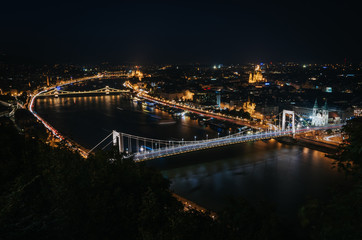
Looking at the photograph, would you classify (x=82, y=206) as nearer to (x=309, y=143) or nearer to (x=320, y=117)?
(x=309, y=143)

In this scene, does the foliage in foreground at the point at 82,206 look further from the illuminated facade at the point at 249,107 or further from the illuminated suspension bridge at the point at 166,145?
the illuminated facade at the point at 249,107

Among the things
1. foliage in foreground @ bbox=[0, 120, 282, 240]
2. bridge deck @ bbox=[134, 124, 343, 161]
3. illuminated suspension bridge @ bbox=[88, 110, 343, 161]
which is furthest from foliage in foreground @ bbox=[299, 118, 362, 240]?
bridge deck @ bbox=[134, 124, 343, 161]

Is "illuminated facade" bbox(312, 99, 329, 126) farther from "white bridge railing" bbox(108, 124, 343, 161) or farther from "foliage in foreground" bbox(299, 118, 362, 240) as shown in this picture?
"foliage in foreground" bbox(299, 118, 362, 240)

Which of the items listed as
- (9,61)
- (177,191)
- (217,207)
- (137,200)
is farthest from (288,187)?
(9,61)

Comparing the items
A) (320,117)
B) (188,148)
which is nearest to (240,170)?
(188,148)

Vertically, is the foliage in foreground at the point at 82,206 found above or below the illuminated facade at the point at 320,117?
above

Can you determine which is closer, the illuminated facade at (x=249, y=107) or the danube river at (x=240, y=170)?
the danube river at (x=240, y=170)

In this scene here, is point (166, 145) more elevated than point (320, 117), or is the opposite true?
point (166, 145)

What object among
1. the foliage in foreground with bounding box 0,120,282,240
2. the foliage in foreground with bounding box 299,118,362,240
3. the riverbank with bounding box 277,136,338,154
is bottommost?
the riverbank with bounding box 277,136,338,154

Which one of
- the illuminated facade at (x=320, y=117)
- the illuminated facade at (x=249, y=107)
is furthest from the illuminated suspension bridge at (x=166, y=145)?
the illuminated facade at (x=249, y=107)
